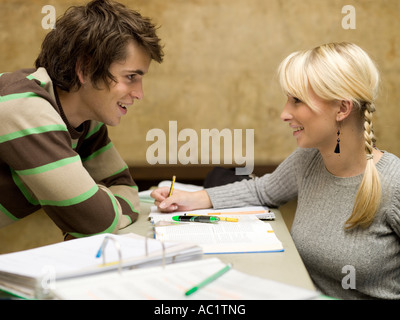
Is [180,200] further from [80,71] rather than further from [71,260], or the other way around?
[71,260]

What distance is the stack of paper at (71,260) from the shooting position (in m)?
0.79

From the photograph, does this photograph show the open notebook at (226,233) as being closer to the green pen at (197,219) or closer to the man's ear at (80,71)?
the green pen at (197,219)

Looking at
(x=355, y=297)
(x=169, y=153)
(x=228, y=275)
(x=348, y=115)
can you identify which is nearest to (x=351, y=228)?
(x=355, y=297)

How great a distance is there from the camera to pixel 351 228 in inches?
50.1

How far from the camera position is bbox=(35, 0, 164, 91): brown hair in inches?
54.6

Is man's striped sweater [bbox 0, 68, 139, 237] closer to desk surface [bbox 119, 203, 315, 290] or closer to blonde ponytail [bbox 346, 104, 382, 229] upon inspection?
desk surface [bbox 119, 203, 315, 290]

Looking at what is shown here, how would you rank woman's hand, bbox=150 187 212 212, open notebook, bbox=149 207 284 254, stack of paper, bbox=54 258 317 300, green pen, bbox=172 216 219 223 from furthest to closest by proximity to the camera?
1. woman's hand, bbox=150 187 212 212
2. green pen, bbox=172 216 219 223
3. open notebook, bbox=149 207 284 254
4. stack of paper, bbox=54 258 317 300

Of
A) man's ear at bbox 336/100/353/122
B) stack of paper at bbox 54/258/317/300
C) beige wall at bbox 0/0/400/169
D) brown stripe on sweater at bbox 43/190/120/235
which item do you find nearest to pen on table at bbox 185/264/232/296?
stack of paper at bbox 54/258/317/300

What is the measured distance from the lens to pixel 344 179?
1.35m

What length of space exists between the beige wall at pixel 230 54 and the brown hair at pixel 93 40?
4.07 feet

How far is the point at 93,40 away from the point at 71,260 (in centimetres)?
74

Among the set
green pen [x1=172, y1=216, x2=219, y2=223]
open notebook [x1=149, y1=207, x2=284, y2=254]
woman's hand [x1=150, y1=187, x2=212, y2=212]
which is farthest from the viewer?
woman's hand [x1=150, y1=187, x2=212, y2=212]

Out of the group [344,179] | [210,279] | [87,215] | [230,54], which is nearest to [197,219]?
[87,215]

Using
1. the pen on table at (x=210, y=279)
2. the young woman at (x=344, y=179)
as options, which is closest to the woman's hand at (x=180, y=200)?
the young woman at (x=344, y=179)
